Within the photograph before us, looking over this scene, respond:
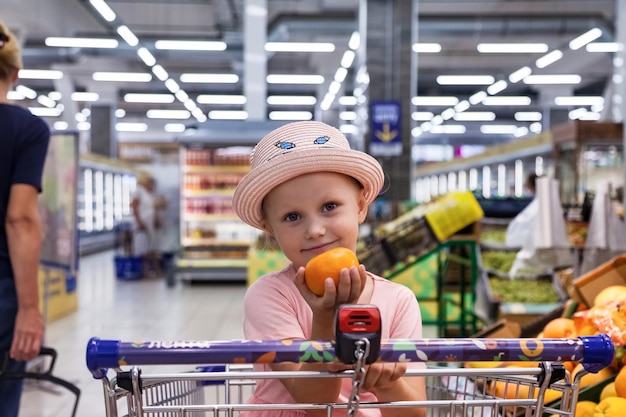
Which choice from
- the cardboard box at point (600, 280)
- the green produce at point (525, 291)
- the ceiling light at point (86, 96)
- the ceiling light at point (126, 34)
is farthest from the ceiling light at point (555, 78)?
the cardboard box at point (600, 280)

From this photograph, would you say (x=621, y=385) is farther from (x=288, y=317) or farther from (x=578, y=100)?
(x=578, y=100)

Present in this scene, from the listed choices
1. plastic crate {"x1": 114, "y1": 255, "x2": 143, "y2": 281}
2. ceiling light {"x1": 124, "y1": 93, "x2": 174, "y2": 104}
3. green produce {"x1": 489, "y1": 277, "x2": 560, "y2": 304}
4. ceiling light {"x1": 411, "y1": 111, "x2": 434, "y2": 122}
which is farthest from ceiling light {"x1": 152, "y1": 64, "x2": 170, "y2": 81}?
green produce {"x1": 489, "y1": 277, "x2": 560, "y2": 304}

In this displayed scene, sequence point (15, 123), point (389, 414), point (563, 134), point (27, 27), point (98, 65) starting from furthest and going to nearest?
point (98, 65), point (27, 27), point (563, 134), point (15, 123), point (389, 414)

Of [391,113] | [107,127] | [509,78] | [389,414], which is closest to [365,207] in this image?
[389,414]

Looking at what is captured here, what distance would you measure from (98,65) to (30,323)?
18530mm

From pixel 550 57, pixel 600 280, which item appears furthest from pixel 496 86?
pixel 600 280

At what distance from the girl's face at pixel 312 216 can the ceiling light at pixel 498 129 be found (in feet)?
104

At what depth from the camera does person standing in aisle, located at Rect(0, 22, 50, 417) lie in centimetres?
206

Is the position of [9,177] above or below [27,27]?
below

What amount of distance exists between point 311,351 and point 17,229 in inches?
61.5

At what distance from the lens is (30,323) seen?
6.87 ft

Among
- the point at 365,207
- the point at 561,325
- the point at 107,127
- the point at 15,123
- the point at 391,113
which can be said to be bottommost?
the point at 561,325

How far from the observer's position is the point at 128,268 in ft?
37.3

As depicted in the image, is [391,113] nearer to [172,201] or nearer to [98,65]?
[172,201]
